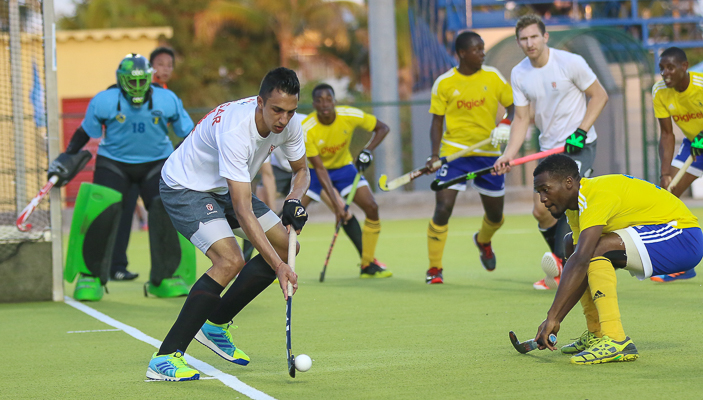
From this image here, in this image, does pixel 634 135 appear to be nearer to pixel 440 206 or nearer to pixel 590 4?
pixel 590 4

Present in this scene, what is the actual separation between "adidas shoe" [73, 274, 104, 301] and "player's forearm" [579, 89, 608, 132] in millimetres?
4116

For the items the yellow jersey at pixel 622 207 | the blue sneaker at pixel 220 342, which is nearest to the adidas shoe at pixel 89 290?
the blue sneaker at pixel 220 342

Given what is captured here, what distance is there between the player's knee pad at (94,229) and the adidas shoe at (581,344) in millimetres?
4285

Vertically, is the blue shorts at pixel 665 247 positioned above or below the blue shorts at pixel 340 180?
below

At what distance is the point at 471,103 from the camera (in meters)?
8.05

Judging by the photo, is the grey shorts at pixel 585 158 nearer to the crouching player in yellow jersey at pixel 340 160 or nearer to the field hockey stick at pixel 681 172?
the field hockey stick at pixel 681 172

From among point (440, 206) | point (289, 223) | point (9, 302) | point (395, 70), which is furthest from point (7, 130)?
point (395, 70)

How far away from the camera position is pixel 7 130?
26.3 feet

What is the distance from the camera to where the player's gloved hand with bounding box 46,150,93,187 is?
750 centimetres

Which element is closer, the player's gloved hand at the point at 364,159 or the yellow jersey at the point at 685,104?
the yellow jersey at the point at 685,104

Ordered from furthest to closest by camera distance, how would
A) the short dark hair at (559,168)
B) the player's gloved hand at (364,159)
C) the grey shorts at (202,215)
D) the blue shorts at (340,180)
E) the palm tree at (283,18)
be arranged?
the palm tree at (283,18) < the blue shorts at (340,180) < the player's gloved hand at (364,159) < the grey shorts at (202,215) < the short dark hair at (559,168)

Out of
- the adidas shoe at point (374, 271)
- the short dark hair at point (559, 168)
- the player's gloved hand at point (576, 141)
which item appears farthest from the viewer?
the adidas shoe at point (374, 271)

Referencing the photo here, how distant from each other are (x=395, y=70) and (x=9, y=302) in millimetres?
11068

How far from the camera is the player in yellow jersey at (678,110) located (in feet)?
23.9
